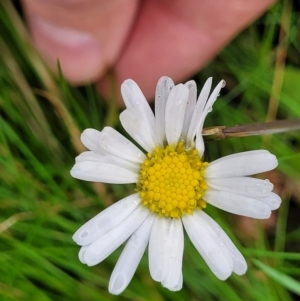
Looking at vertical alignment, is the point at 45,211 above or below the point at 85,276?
above

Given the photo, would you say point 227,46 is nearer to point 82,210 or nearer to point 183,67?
point 183,67

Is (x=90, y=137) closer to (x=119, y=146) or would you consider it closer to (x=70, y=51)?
(x=119, y=146)

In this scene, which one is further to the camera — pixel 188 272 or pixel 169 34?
pixel 169 34

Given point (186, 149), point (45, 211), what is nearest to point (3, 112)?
point (45, 211)

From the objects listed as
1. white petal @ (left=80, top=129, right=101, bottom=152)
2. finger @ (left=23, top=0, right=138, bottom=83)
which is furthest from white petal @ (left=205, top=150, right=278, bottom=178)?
finger @ (left=23, top=0, right=138, bottom=83)

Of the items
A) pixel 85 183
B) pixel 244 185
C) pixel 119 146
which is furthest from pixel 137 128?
pixel 85 183

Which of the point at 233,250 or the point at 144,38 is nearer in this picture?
the point at 233,250

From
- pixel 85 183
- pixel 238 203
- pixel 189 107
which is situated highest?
pixel 189 107

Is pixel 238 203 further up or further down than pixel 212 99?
further down
